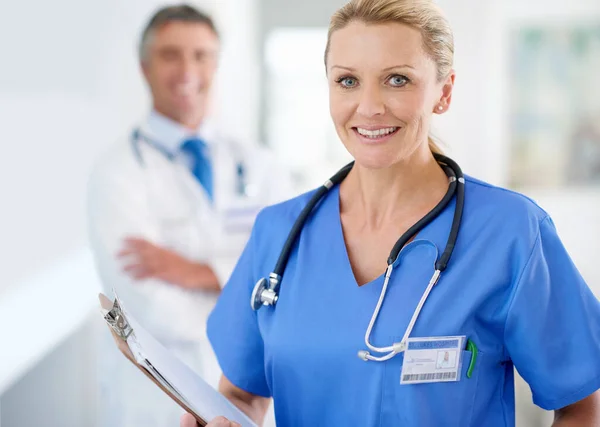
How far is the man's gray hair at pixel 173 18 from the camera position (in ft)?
7.45

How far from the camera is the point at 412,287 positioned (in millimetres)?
1036

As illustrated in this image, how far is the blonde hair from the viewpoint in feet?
3.41

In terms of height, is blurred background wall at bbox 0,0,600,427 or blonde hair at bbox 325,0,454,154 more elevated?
blonde hair at bbox 325,0,454,154

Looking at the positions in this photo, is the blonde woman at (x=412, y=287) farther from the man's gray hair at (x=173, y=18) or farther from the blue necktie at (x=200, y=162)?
the man's gray hair at (x=173, y=18)

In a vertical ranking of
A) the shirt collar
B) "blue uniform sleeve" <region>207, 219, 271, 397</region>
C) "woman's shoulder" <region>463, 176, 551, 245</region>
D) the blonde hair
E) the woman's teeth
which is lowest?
"blue uniform sleeve" <region>207, 219, 271, 397</region>

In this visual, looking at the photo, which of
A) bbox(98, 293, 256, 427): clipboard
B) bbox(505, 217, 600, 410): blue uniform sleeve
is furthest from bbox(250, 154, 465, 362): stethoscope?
bbox(98, 293, 256, 427): clipboard

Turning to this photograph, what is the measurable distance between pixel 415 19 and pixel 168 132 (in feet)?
4.37

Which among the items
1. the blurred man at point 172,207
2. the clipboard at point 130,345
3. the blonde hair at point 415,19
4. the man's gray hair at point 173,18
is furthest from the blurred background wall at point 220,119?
the clipboard at point 130,345

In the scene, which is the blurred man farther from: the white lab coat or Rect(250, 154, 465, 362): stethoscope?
Rect(250, 154, 465, 362): stethoscope

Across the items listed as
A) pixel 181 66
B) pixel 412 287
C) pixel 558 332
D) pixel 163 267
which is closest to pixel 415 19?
pixel 412 287

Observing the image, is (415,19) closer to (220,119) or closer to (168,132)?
(168,132)

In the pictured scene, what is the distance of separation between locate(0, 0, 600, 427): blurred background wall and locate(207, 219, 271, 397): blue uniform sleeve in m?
0.46

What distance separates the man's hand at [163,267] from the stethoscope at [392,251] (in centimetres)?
88

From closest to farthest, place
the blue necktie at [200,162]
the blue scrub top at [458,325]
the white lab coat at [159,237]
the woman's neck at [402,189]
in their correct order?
1. the blue scrub top at [458,325]
2. the woman's neck at [402,189]
3. the white lab coat at [159,237]
4. the blue necktie at [200,162]
